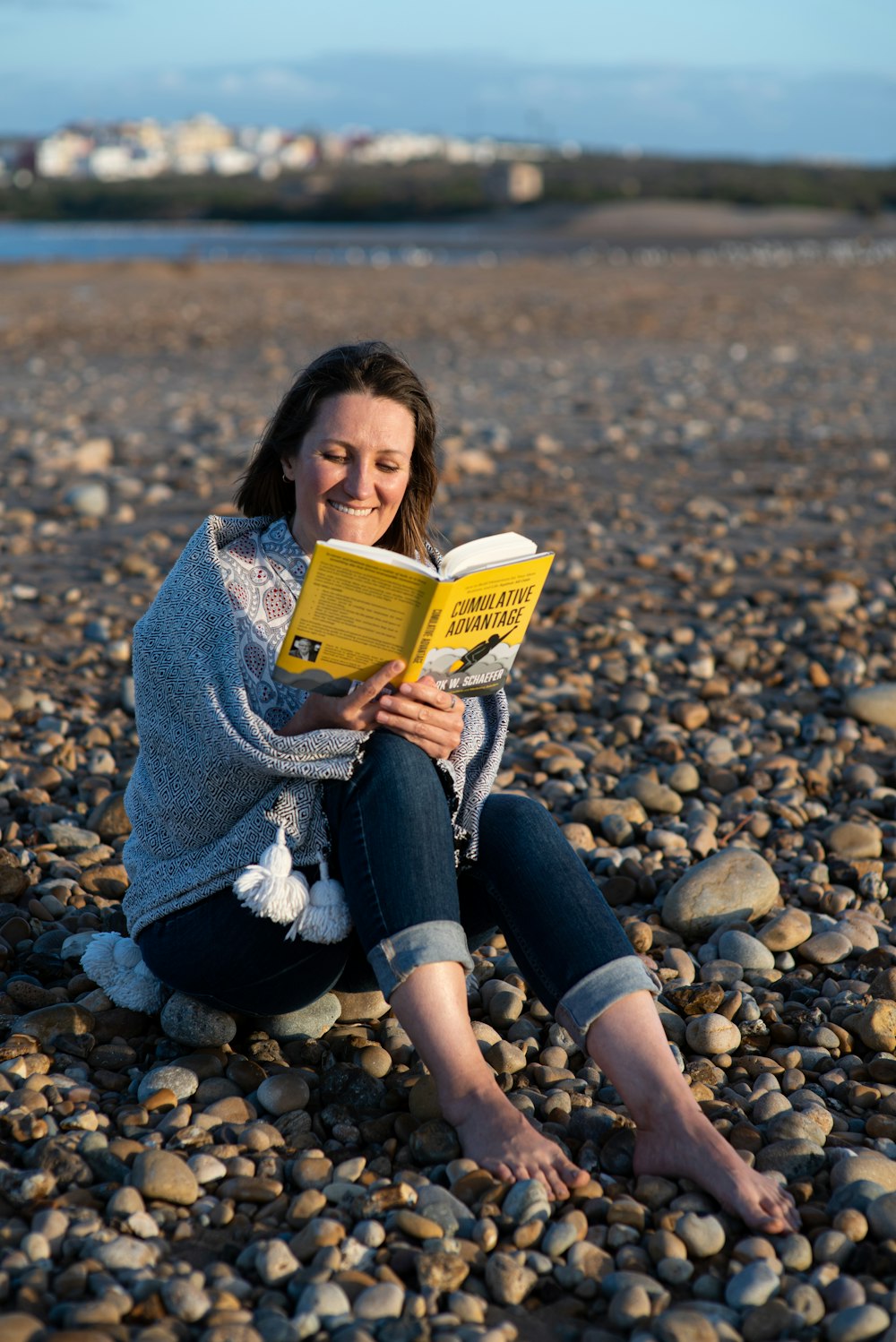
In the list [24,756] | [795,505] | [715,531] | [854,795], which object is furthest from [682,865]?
[795,505]

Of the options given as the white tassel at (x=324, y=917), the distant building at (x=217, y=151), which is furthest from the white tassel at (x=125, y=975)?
the distant building at (x=217, y=151)

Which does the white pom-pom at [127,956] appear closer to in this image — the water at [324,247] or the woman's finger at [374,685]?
the woman's finger at [374,685]

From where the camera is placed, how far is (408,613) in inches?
92.0

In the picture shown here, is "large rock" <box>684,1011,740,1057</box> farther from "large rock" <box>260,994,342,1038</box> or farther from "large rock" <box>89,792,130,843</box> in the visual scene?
"large rock" <box>89,792,130,843</box>

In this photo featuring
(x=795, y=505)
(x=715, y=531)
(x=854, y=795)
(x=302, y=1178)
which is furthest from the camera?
(x=795, y=505)

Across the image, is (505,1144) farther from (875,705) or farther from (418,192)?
(418,192)

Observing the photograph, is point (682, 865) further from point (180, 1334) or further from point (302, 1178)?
point (180, 1334)

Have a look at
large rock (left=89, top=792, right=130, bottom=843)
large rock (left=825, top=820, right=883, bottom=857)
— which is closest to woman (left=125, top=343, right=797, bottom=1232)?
large rock (left=89, top=792, right=130, bottom=843)

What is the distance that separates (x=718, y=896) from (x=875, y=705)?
1.52m

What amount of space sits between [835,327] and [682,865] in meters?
13.9

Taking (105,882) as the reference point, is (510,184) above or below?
below

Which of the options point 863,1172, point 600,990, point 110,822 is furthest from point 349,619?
point 110,822

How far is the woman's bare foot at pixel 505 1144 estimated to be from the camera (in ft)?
7.23

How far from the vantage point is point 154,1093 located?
245cm
